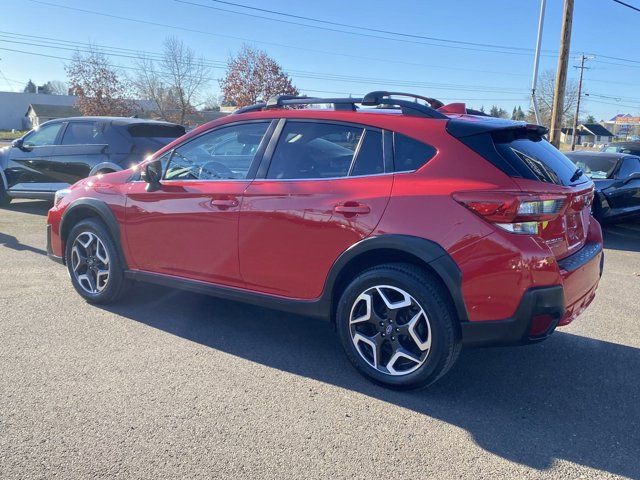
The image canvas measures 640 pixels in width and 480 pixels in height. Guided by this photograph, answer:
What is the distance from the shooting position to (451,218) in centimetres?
319

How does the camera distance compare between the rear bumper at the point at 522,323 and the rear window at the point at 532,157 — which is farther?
the rear window at the point at 532,157

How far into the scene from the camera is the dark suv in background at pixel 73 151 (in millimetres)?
9297

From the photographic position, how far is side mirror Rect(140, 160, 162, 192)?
174 inches

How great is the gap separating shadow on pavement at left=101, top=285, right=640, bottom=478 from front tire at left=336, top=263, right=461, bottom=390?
0.51 feet

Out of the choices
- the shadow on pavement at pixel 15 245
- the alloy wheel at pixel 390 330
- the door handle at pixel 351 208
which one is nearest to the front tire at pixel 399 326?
the alloy wheel at pixel 390 330

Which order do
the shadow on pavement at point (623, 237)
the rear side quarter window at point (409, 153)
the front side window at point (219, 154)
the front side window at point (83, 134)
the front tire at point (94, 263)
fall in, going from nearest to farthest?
1. the rear side quarter window at point (409, 153)
2. the front side window at point (219, 154)
3. the front tire at point (94, 263)
4. the shadow on pavement at point (623, 237)
5. the front side window at point (83, 134)

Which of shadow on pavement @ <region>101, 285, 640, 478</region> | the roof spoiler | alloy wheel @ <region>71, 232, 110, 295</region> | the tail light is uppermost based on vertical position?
the roof spoiler

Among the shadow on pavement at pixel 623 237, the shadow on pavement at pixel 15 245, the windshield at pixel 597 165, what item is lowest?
the shadow on pavement at pixel 623 237

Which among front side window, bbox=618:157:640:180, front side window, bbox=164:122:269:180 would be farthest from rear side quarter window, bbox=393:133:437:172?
front side window, bbox=618:157:640:180

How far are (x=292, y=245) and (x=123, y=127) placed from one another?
6.76 metres

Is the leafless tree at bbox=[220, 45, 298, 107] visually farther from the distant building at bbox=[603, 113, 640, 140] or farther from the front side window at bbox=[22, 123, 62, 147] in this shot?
the distant building at bbox=[603, 113, 640, 140]

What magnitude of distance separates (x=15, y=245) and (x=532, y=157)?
6753 millimetres

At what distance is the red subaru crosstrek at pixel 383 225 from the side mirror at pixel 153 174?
0.01 m

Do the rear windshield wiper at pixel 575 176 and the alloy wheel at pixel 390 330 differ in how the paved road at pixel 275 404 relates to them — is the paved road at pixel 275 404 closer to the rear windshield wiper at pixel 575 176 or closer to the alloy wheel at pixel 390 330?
the alloy wheel at pixel 390 330
